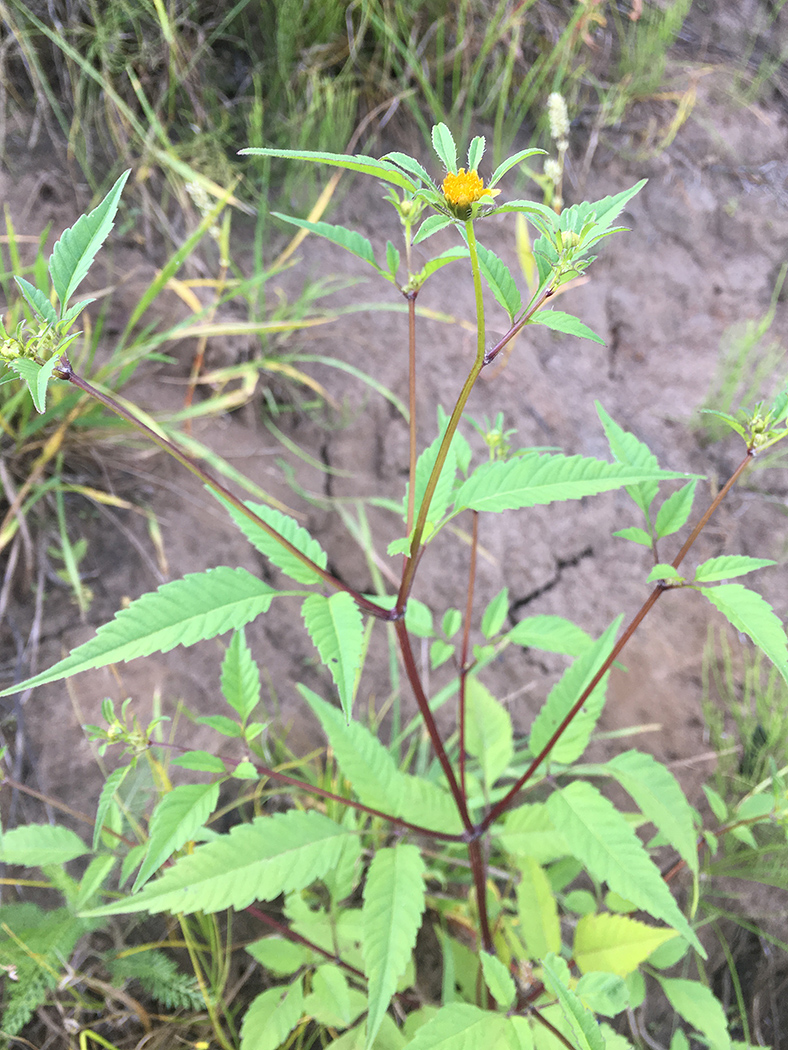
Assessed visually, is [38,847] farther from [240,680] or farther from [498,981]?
[498,981]

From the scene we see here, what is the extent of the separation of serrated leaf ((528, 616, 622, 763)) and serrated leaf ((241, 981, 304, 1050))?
51 centimetres

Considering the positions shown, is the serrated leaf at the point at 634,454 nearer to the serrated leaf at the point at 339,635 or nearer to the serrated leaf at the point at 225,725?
the serrated leaf at the point at 339,635

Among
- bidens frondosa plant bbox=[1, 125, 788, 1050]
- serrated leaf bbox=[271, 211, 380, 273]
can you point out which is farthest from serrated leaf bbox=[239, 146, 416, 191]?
serrated leaf bbox=[271, 211, 380, 273]

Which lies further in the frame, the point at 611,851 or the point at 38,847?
the point at 38,847

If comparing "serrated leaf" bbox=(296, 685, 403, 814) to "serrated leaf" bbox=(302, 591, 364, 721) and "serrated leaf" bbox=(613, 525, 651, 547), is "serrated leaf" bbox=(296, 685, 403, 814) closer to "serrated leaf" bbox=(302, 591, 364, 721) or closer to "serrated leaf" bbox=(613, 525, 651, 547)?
"serrated leaf" bbox=(302, 591, 364, 721)

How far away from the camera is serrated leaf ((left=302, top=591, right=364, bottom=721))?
0.58 m

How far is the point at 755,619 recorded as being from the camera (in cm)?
64

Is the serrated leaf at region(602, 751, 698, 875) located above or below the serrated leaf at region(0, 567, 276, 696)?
below

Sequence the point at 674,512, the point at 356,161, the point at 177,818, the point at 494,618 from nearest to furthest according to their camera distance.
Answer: the point at 356,161 < the point at 177,818 < the point at 674,512 < the point at 494,618

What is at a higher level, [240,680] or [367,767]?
[240,680]

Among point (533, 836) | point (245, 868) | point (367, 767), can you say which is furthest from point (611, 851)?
point (245, 868)

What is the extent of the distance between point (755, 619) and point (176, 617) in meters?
0.58

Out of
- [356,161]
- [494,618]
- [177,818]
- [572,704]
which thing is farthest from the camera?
[494,618]

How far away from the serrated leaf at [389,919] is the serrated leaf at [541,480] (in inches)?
18.7
